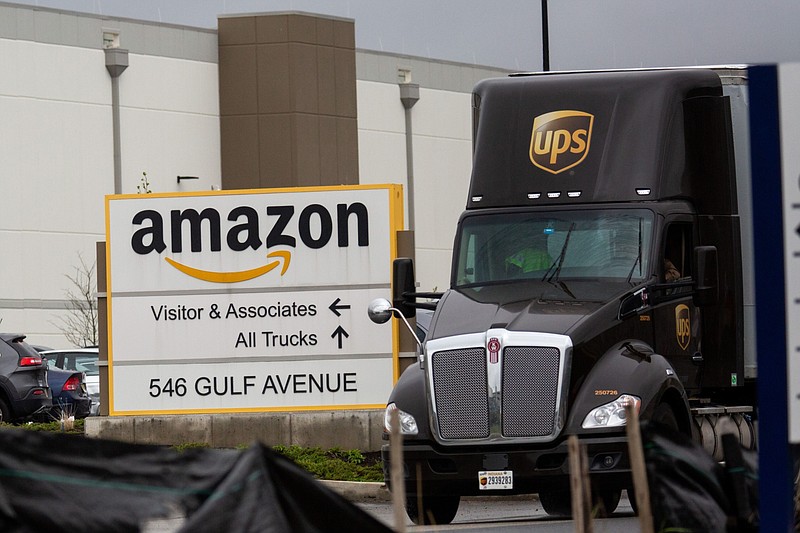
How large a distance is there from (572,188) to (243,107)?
54.1 m

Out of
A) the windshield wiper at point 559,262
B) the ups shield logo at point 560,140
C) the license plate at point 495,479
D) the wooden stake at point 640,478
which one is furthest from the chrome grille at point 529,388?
the wooden stake at point 640,478

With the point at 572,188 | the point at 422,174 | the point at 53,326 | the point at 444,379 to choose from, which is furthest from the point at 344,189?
the point at 422,174

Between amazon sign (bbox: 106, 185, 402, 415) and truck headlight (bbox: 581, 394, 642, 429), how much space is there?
7075mm

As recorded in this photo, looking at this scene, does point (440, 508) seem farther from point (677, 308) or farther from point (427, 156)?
point (427, 156)

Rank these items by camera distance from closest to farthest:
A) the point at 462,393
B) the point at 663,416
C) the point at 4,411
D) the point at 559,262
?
1. the point at 462,393
2. the point at 663,416
3. the point at 559,262
4. the point at 4,411

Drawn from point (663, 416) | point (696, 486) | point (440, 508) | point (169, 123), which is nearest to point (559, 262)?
point (663, 416)

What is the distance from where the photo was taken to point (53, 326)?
200 ft

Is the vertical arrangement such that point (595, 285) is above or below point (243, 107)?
below

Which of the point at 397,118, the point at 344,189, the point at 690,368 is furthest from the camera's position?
the point at 397,118

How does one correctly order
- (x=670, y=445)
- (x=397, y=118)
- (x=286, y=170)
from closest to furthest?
(x=670, y=445), (x=286, y=170), (x=397, y=118)

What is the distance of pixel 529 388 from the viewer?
526 inches

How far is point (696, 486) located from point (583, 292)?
7216 mm

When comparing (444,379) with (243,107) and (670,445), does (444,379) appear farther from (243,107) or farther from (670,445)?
(243,107)

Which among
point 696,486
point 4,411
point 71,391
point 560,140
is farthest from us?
point 71,391
